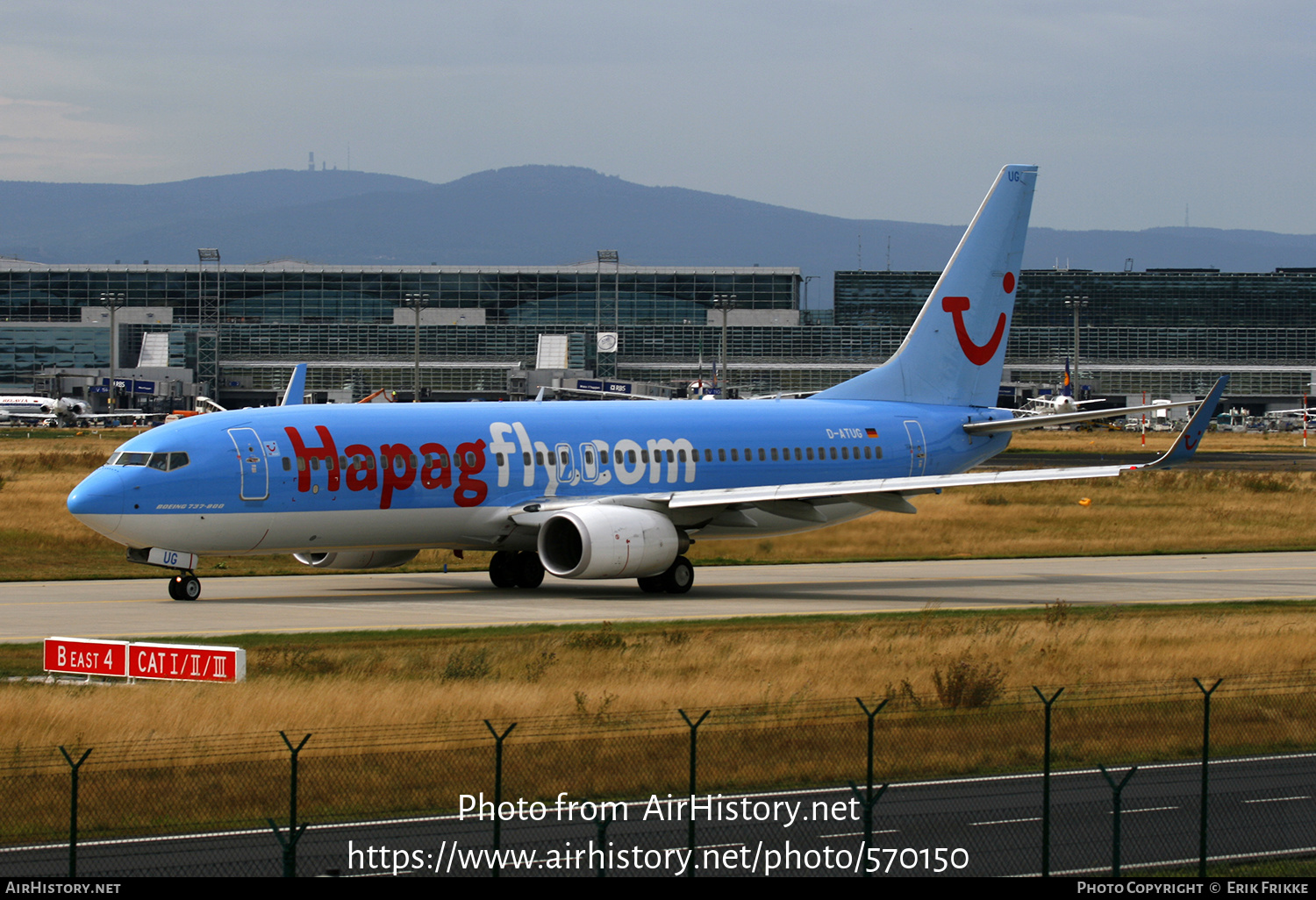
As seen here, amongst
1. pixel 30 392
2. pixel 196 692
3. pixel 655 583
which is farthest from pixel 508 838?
pixel 30 392

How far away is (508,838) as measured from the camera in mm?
16469

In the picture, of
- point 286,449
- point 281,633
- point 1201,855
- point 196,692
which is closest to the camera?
point 1201,855

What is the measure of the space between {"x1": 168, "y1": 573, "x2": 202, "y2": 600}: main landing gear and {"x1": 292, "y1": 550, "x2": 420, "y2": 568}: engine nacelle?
3.72 meters

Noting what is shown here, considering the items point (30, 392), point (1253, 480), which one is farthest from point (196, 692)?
point (30, 392)

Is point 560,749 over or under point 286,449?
under

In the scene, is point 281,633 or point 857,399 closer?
point 281,633

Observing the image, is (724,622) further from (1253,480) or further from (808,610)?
(1253,480)

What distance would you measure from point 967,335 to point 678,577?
1488 centimetres

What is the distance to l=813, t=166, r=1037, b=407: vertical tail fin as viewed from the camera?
162 ft

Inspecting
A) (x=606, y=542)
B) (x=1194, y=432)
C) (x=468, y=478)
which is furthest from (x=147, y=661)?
(x=1194, y=432)

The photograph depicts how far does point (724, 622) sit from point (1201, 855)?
19.0 metres

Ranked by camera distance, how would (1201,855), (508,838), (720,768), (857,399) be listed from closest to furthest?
(1201,855) < (508,838) < (720,768) < (857,399)

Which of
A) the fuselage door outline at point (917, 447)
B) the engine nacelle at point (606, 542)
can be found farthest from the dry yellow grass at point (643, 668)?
the fuselage door outline at point (917, 447)

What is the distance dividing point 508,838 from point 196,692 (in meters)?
8.66
